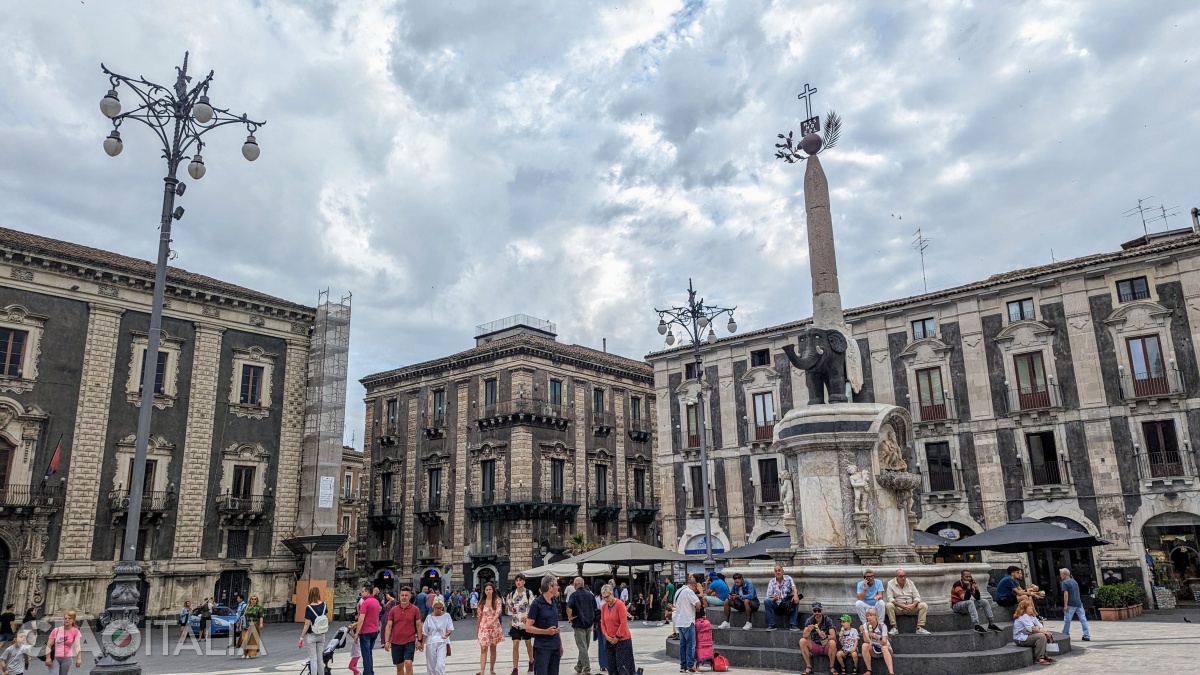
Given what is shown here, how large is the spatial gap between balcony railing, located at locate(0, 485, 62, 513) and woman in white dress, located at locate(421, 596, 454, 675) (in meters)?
23.2

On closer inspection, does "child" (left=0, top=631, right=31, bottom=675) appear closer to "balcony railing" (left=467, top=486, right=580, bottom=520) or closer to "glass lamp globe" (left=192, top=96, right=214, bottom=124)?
"glass lamp globe" (left=192, top=96, right=214, bottom=124)

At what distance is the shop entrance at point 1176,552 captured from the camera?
27219 mm

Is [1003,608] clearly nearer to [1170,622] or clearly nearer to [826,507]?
[826,507]

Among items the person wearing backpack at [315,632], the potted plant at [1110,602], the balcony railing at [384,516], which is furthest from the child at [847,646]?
the balcony railing at [384,516]

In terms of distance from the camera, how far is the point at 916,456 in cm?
3281

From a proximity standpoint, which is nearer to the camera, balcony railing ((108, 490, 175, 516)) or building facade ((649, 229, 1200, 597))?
building facade ((649, 229, 1200, 597))

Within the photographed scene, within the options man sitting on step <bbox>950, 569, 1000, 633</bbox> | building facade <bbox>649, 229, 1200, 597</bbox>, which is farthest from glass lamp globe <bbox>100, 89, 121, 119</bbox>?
building facade <bbox>649, 229, 1200, 597</bbox>

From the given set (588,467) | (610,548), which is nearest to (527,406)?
(588,467)

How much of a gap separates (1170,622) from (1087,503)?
27.7 ft

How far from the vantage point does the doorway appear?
3342 cm

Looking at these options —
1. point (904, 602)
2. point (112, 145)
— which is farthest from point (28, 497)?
point (904, 602)

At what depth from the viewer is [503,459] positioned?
44.5m

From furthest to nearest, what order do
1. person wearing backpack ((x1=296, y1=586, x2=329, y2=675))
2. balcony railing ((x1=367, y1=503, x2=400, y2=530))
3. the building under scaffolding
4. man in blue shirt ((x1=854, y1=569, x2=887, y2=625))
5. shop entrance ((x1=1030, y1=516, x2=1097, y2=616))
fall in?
balcony railing ((x1=367, y1=503, x2=400, y2=530)) < the building under scaffolding < shop entrance ((x1=1030, y1=516, x2=1097, y2=616)) < man in blue shirt ((x1=854, y1=569, x2=887, y2=625)) < person wearing backpack ((x1=296, y1=586, x2=329, y2=675))

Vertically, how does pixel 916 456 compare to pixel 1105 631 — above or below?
above
